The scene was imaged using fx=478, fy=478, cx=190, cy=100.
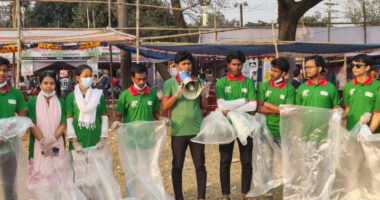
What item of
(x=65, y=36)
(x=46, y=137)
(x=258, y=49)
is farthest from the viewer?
(x=258, y=49)

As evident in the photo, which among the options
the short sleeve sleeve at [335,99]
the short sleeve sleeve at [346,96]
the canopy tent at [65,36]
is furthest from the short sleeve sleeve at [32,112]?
the canopy tent at [65,36]

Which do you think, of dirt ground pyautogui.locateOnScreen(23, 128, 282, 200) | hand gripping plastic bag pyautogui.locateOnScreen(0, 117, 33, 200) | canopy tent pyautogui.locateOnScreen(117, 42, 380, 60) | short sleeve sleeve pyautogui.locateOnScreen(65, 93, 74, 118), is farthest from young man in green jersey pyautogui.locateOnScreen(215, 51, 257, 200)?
canopy tent pyautogui.locateOnScreen(117, 42, 380, 60)

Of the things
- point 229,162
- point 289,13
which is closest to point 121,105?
point 229,162

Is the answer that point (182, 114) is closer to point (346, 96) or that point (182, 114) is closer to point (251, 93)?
point (251, 93)

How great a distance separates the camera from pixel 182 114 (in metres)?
4.36

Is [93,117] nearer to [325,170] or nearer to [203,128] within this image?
[203,128]

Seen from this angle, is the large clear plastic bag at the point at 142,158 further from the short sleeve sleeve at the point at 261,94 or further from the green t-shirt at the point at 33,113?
Result: the short sleeve sleeve at the point at 261,94

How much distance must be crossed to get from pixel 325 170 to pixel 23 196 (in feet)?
8.62

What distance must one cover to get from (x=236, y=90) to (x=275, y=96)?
387 mm

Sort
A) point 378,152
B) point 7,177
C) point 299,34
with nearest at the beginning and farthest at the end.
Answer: point 7,177 → point 378,152 → point 299,34

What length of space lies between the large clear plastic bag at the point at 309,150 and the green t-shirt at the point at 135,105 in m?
1.22

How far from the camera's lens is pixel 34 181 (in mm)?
4023

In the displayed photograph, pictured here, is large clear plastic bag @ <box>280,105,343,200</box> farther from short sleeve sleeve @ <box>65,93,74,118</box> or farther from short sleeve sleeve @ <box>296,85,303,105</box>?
short sleeve sleeve @ <box>65,93,74,118</box>

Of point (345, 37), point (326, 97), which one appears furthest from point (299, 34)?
point (326, 97)
